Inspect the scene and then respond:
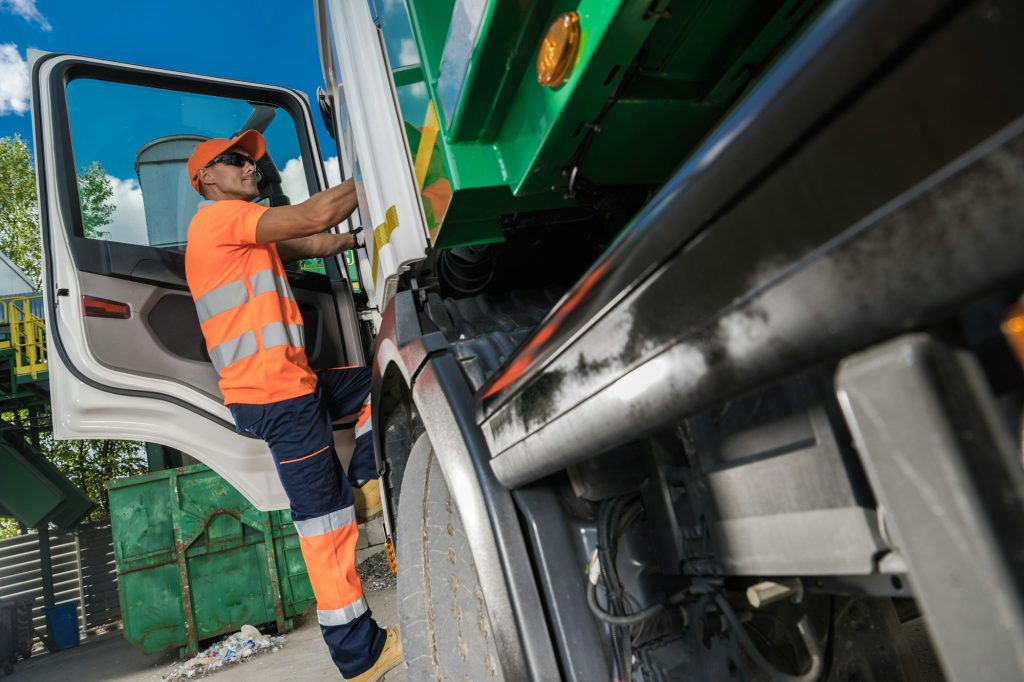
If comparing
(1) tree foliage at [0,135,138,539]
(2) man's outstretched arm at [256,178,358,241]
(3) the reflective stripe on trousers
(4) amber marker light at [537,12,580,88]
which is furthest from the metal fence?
(4) amber marker light at [537,12,580,88]

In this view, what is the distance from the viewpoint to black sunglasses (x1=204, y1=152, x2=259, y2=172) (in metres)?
2.90

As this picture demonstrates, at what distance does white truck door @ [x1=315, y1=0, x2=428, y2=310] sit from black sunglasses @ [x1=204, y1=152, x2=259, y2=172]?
95cm

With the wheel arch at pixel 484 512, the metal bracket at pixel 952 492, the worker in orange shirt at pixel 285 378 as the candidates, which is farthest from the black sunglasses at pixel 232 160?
the metal bracket at pixel 952 492

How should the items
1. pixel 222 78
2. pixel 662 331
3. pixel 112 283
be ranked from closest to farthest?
pixel 662 331
pixel 112 283
pixel 222 78

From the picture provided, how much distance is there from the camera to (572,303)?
0.87 m

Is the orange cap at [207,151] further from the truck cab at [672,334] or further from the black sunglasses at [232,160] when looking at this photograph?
the truck cab at [672,334]

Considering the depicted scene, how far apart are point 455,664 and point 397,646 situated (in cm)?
186

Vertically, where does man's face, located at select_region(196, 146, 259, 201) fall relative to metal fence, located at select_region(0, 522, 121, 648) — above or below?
above

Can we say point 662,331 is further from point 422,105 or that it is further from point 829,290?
point 422,105

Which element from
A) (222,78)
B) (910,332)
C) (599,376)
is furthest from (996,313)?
(222,78)

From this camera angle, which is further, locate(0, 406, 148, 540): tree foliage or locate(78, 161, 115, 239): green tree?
locate(0, 406, 148, 540): tree foliage

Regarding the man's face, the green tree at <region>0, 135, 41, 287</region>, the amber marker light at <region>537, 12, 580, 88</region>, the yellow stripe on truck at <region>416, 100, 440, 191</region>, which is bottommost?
the amber marker light at <region>537, 12, 580, 88</region>

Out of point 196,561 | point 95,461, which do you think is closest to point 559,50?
point 196,561

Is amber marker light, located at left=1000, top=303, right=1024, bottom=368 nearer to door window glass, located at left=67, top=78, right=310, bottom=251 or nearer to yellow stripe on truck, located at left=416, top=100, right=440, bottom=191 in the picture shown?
yellow stripe on truck, located at left=416, top=100, right=440, bottom=191
